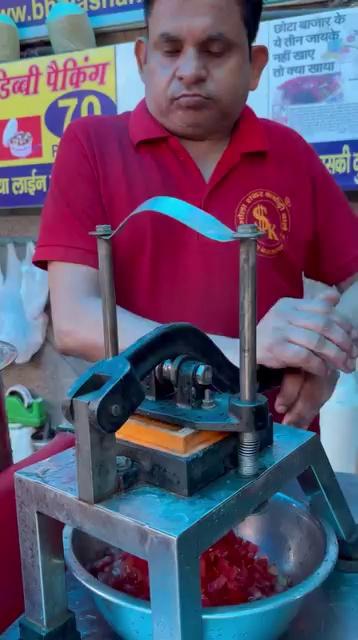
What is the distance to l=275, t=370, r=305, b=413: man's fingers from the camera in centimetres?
84

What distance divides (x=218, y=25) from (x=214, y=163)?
0.27m

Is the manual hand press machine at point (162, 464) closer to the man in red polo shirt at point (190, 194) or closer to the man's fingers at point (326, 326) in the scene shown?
the man's fingers at point (326, 326)

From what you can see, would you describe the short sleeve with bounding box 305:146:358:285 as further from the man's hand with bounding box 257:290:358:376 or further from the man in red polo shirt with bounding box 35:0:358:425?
the man's hand with bounding box 257:290:358:376

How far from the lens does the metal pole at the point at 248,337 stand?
514 millimetres

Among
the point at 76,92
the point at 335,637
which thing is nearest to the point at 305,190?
the point at 335,637

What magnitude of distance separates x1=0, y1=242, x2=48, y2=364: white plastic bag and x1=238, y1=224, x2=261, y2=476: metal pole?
235 centimetres

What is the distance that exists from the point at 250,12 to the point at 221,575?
98cm

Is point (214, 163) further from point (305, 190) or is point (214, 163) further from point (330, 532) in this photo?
point (330, 532)

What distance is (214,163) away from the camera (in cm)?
125

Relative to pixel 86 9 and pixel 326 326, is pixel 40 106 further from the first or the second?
pixel 326 326

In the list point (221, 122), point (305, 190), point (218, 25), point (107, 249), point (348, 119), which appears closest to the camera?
point (107, 249)

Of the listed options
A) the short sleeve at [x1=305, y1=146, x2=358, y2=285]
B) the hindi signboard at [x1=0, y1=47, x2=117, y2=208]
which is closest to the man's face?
the short sleeve at [x1=305, y1=146, x2=358, y2=285]

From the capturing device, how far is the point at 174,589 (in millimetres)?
477

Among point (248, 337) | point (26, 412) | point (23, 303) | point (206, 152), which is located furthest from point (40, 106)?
point (248, 337)
